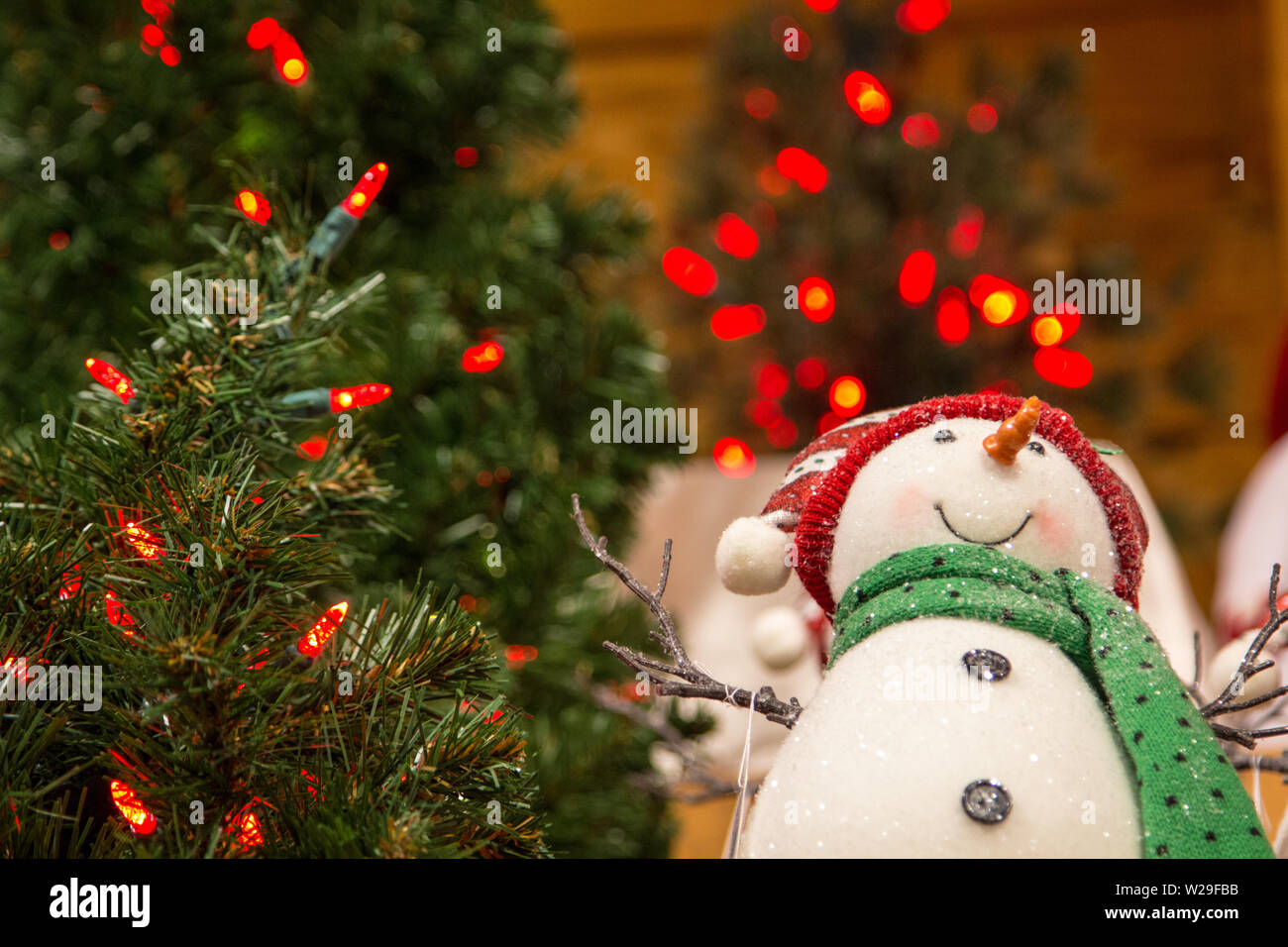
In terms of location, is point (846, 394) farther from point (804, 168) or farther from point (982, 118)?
point (982, 118)

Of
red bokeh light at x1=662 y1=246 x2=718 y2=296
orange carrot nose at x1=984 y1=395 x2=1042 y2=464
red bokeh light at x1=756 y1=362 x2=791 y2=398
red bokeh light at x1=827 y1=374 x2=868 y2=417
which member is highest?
red bokeh light at x1=662 y1=246 x2=718 y2=296

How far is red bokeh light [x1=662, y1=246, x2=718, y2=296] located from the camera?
68.3 inches

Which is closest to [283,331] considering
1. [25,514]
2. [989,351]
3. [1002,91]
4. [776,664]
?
[25,514]

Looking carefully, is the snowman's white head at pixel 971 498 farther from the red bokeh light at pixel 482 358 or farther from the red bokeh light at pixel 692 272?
the red bokeh light at pixel 692 272

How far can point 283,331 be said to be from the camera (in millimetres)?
462

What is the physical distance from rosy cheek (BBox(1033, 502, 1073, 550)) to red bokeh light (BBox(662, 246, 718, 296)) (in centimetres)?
137

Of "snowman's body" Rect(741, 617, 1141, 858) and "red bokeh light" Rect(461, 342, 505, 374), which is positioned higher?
"red bokeh light" Rect(461, 342, 505, 374)

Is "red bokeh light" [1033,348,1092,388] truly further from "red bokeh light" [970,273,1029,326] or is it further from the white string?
the white string

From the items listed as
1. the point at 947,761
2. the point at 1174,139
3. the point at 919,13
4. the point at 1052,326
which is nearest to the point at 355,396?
the point at 947,761

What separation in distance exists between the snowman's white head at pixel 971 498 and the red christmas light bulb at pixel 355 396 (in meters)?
0.17

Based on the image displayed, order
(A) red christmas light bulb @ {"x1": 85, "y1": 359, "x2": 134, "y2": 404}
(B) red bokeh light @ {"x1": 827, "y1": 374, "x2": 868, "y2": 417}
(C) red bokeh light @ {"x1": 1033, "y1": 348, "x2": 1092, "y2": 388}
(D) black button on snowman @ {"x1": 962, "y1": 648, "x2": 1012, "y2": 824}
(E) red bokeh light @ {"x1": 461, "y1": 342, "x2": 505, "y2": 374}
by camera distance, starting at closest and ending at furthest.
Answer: (D) black button on snowman @ {"x1": 962, "y1": 648, "x2": 1012, "y2": 824} < (A) red christmas light bulb @ {"x1": 85, "y1": 359, "x2": 134, "y2": 404} < (E) red bokeh light @ {"x1": 461, "y1": 342, "x2": 505, "y2": 374} < (B) red bokeh light @ {"x1": 827, "y1": 374, "x2": 868, "y2": 417} < (C) red bokeh light @ {"x1": 1033, "y1": 348, "x2": 1092, "y2": 388}

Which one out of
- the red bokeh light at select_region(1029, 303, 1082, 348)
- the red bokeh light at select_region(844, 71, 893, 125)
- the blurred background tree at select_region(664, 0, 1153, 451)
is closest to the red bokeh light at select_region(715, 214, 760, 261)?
the blurred background tree at select_region(664, 0, 1153, 451)

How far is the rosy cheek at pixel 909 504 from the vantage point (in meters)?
0.40

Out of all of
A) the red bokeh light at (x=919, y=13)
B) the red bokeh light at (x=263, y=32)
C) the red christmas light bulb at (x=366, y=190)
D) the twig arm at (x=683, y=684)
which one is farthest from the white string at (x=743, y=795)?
the red bokeh light at (x=919, y=13)
